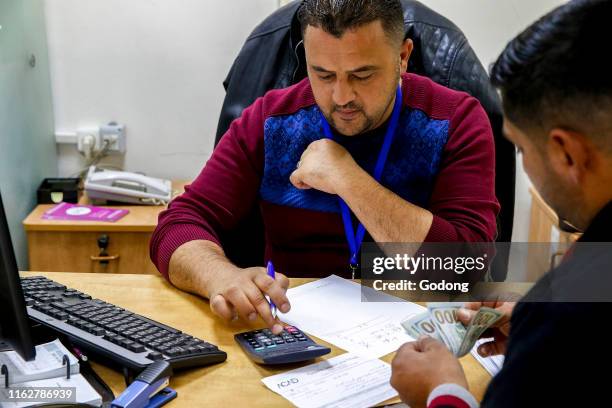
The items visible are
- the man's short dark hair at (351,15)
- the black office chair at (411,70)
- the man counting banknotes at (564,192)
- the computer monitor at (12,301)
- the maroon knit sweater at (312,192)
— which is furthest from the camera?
the black office chair at (411,70)

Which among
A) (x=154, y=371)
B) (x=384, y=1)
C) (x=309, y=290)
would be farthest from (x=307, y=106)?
(x=154, y=371)

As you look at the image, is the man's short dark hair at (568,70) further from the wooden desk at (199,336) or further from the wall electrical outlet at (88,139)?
the wall electrical outlet at (88,139)

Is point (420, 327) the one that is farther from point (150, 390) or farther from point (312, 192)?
point (312, 192)

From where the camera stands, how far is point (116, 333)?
117 centimetres

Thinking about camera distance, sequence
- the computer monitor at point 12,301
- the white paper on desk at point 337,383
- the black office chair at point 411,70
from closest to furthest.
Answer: the computer monitor at point 12,301
the white paper on desk at point 337,383
the black office chair at point 411,70

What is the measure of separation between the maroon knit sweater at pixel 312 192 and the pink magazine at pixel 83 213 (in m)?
0.94

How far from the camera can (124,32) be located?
289 centimetres

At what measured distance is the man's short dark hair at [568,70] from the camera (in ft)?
2.54

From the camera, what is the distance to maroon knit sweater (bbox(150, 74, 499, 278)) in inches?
64.2

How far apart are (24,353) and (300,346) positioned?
0.43m

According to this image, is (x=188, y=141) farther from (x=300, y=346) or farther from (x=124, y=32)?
(x=300, y=346)

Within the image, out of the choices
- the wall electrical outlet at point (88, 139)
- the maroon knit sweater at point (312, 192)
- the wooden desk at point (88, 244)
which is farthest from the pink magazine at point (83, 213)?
the maroon knit sweater at point (312, 192)

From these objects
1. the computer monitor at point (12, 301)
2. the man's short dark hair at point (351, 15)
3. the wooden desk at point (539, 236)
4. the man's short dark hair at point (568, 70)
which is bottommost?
the wooden desk at point (539, 236)

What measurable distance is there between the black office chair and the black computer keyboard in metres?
0.62
